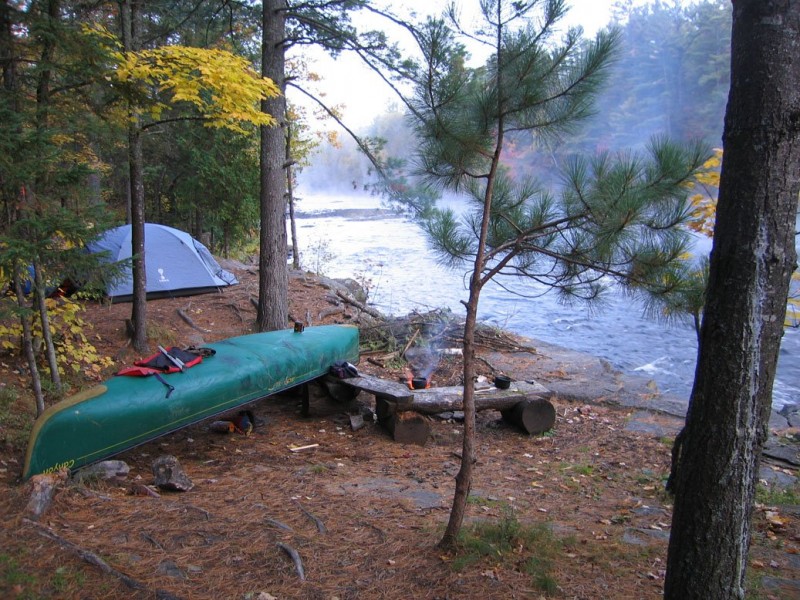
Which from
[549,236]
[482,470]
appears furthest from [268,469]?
[549,236]

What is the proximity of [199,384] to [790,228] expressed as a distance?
188 inches

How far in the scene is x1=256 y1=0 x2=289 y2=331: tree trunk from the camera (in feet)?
26.9

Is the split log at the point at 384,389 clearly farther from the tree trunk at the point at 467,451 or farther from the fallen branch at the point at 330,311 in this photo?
the fallen branch at the point at 330,311

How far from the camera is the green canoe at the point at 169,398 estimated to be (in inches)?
172

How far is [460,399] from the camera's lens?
6.47 m

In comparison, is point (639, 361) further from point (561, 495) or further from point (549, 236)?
point (549, 236)

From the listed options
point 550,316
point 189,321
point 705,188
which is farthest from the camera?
point 550,316

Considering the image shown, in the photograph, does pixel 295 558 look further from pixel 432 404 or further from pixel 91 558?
pixel 432 404

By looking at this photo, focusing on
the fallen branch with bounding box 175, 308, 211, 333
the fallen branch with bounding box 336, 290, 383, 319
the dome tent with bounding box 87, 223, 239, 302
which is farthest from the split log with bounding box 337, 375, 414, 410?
the dome tent with bounding box 87, 223, 239, 302

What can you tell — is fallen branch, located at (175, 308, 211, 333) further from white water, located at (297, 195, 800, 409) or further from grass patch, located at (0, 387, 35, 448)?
white water, located at (297, 195, 800, 409)

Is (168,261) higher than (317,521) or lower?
higher

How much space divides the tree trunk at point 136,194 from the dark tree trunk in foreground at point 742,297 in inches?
230

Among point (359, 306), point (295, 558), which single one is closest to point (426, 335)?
point (359, 306)

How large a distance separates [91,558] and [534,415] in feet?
15.6
